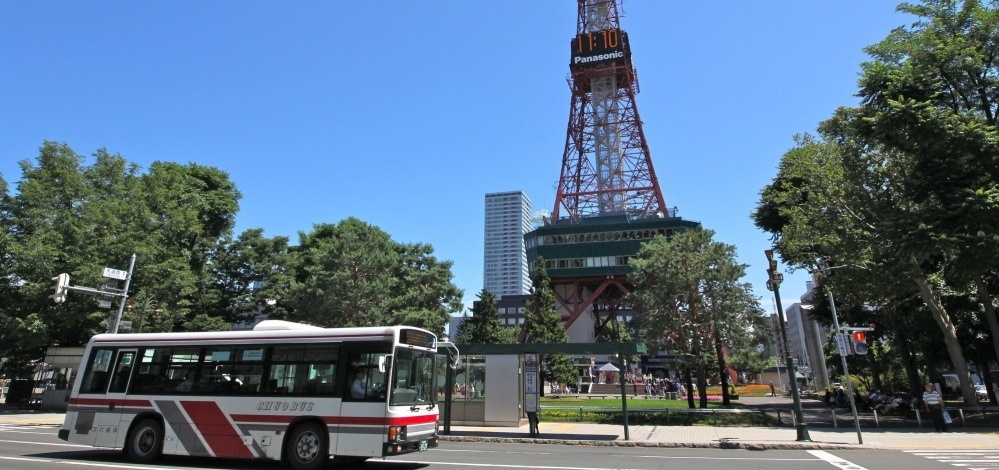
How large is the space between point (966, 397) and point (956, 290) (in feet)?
23.1

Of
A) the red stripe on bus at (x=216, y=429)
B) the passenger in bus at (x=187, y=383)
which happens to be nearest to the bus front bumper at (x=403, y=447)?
the red stripe on bus at (x=216, y=429)

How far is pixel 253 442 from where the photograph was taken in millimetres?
11469

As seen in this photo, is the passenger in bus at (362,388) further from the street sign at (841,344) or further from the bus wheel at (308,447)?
the street sign at (841,344)

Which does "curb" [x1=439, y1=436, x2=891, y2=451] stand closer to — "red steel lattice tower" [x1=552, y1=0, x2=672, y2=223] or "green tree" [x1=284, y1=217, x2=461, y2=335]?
"green tree" [x1=284, y1=217, x2=461, y2=335]

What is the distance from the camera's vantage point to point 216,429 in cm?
1180

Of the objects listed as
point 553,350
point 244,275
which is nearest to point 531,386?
point 553,350

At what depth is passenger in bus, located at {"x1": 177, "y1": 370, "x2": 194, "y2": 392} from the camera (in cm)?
1230

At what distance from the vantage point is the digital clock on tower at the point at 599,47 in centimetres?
8581

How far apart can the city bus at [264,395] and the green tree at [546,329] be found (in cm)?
4376

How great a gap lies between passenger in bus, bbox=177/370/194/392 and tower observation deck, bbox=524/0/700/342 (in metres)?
68.1

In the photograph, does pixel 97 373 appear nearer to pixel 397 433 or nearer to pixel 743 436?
pixel 397 433

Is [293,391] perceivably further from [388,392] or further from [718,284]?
[718,284]

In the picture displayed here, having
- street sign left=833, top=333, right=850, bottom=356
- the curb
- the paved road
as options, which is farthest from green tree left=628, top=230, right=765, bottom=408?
the paved road

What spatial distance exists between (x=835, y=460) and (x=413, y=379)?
10357 millimetres
